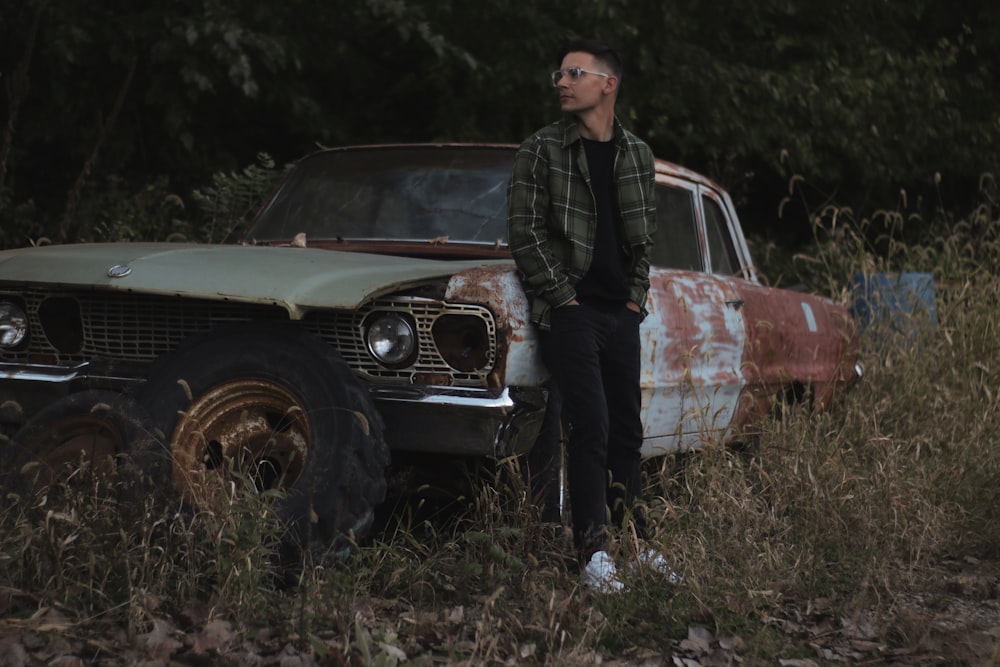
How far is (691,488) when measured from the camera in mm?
5371

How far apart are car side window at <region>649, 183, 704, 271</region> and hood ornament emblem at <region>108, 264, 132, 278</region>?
2.50 m

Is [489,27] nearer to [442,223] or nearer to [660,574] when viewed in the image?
[442,223]

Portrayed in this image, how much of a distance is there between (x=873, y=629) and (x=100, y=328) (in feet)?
9.26

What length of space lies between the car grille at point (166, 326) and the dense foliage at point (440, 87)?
236 cm

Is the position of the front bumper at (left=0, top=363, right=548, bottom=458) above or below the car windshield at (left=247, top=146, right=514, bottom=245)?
below

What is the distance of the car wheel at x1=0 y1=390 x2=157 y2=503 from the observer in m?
4.12

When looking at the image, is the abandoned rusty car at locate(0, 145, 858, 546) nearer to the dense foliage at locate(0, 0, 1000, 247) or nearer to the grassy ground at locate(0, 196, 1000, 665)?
the grassy ground at locate(0, 196, 1000, 665)

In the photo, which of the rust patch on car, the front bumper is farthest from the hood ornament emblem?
the rust patch on car

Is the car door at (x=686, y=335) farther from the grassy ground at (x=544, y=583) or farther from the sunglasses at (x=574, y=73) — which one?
the sunglasses at (x=574, y=73)

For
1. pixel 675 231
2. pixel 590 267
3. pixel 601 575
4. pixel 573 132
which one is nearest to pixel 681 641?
pixel 601 575

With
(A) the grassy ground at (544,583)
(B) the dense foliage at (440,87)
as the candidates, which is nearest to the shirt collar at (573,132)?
(A) the grassy ground at (544,583)

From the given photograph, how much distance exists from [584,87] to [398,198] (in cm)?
135

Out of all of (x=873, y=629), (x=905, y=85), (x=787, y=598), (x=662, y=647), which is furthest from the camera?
(x=905, y=85)

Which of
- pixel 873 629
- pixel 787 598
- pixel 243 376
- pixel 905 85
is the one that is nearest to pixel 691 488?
pixel 787 598
